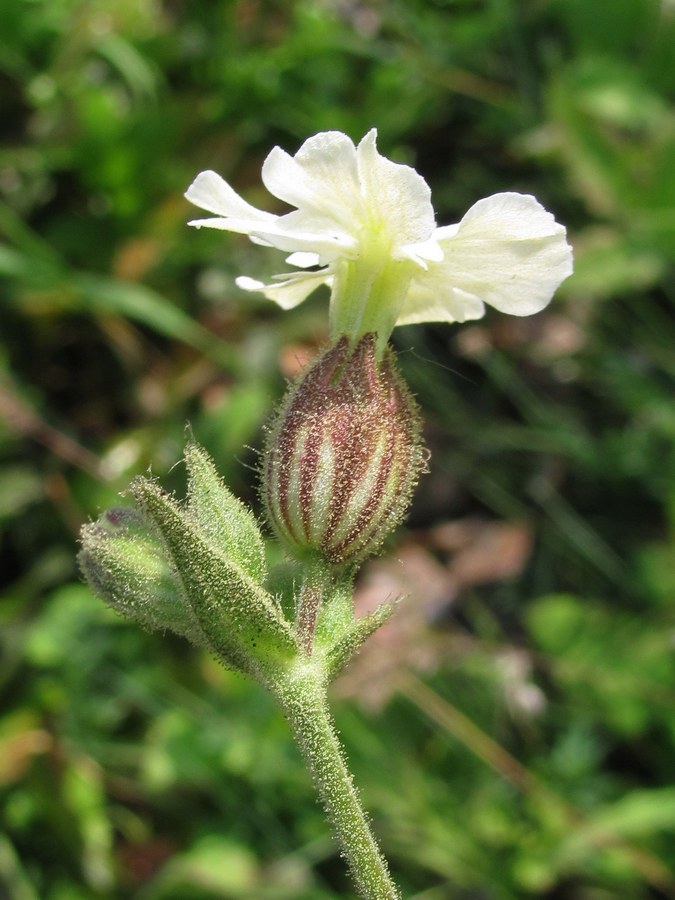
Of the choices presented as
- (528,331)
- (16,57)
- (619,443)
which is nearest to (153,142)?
(16,57)

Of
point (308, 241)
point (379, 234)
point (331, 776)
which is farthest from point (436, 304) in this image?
point (331, 776)

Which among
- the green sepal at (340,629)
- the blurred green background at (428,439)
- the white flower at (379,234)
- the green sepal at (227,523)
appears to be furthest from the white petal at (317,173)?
the blurred green background at (428,439)

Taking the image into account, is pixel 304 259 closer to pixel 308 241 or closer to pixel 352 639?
pixel 308 241

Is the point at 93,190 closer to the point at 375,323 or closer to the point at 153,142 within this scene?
the point at 153,142

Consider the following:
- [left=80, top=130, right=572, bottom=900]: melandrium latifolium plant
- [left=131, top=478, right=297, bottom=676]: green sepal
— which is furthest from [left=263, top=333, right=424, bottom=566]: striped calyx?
[left=131, top=478, right=297, bottom=676]: green sepal

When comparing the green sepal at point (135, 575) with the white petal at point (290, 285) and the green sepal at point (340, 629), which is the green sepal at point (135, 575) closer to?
the green sepal at point (340, 629)

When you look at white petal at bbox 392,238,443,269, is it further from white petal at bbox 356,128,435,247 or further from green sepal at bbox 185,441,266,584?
green sepal at bbox 185,441,266,584

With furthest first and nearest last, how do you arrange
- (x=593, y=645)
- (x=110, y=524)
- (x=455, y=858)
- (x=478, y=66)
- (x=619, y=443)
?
(x=478, y=66) < (x=619, y=443) < (x=593, y=645) < (x=455, y=858) < (x=110, y=524)
